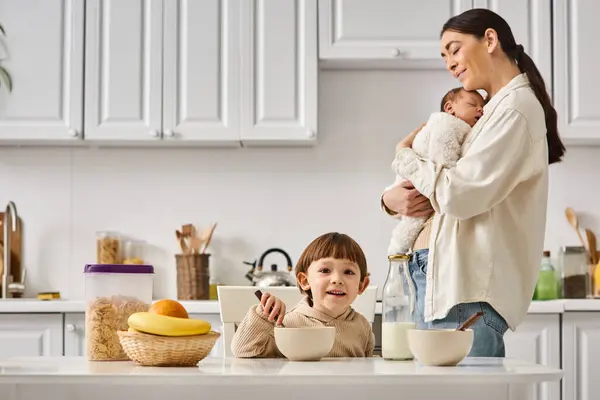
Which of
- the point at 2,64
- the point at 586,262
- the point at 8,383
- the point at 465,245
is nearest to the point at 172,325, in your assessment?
the point at 8,383

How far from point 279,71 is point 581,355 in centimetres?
161

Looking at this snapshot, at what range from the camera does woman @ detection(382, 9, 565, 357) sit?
6.56ft

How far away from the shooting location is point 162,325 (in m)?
1.48

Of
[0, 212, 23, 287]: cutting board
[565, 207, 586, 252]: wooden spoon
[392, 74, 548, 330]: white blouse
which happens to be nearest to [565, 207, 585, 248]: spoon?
[565, 207, 586, 252]: wooden spoon

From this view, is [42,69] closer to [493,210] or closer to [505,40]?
[505,40]

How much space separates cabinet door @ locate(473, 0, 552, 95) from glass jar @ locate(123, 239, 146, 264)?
1.75 m

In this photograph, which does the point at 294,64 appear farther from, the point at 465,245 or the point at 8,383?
the point at 8,383

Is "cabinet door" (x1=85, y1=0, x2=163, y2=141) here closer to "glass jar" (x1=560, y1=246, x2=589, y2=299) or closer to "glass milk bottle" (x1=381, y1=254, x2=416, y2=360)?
"glass jar" (x1=560, y1=246, x2=589, y2=299)

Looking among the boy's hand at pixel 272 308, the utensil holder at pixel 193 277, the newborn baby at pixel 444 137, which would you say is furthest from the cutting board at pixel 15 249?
the boy's hand at pixel 272 308

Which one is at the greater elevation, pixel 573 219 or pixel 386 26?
pixel 386 26

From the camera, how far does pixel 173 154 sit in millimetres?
3916

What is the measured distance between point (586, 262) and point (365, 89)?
3.98 ft

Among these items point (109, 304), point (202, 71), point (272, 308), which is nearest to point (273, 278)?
point (202, 71)

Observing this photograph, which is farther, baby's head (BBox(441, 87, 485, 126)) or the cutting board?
the cutting board
